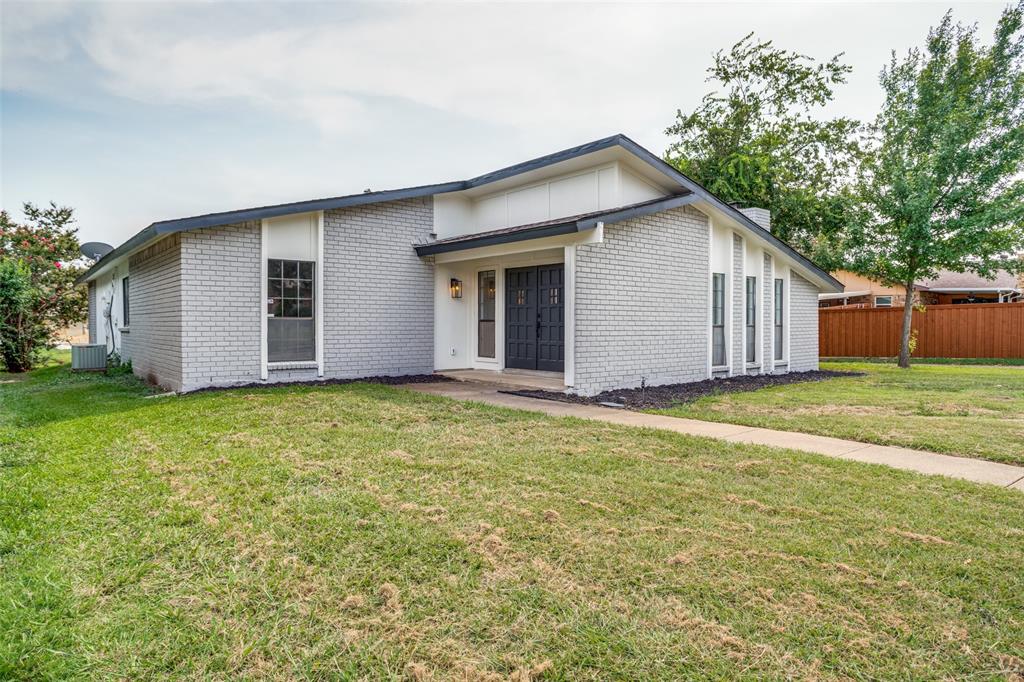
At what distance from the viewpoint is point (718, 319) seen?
12.2 metres

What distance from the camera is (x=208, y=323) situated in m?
9.45

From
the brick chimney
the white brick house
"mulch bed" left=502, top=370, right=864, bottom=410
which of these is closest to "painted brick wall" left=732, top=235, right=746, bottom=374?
the white brick house

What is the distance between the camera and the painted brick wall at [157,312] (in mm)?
9562

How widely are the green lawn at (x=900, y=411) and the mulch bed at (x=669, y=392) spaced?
1.17 ft

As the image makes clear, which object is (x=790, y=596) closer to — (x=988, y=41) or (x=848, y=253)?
(x=848, y=253)

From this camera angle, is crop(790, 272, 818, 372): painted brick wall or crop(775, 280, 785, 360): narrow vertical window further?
crop(790, 272, 818, 372): painted brick wall

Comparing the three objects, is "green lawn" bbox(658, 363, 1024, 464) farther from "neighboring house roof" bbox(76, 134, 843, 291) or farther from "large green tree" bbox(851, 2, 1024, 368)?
"large green tree" bbox(851, 2, 1024, 368)

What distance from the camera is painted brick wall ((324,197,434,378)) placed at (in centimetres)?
1072

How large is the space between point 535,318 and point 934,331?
1566cm

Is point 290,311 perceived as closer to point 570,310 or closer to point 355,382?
point 355,382

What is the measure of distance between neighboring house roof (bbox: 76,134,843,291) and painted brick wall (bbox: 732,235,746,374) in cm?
47

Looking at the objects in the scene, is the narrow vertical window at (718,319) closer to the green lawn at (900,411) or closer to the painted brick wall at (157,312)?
the green lawn at (900,411)

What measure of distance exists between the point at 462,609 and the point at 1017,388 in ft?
39.1

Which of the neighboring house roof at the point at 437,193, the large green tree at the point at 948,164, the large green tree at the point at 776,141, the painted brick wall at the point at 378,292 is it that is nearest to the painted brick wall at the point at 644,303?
the neighboring house roof at the point at 437,193
